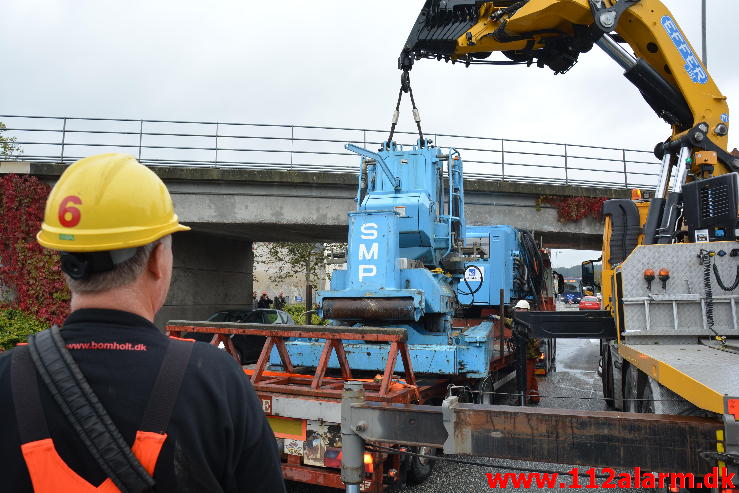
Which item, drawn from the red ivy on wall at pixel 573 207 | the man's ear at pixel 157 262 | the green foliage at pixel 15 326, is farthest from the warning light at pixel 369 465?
the red ivy on wall at pixel 573 207

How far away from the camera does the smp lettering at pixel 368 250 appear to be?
6484 millimetres

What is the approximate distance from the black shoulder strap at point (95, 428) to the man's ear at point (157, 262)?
1.03 ft

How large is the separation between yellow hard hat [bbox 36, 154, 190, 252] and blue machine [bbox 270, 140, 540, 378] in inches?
188

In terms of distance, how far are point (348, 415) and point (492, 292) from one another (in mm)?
6809

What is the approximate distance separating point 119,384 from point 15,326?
14518mm

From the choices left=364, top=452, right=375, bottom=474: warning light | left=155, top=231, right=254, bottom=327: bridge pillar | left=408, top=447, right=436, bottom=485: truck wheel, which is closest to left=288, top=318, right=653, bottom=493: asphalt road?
left=408, top=447, right=436, bottom=485: truck wheel

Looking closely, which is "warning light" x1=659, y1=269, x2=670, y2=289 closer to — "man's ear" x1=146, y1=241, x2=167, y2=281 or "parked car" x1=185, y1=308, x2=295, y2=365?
→ "man's ear" x1=146, y1=241, x2=167, y2=281

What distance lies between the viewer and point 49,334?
54.7 inches

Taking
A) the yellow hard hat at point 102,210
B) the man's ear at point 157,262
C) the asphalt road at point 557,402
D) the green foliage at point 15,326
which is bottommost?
the asphalt road at point 557,402

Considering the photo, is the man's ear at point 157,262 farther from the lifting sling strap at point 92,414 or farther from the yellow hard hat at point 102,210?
the lifting sling strap at point 92,414

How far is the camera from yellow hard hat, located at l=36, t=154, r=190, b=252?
4.68 feet

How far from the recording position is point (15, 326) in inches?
535

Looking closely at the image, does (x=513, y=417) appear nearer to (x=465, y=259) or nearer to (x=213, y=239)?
A: (x=465, y=259)

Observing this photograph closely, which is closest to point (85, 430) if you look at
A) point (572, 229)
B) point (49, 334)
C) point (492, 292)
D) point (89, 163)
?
point (49, 334)
